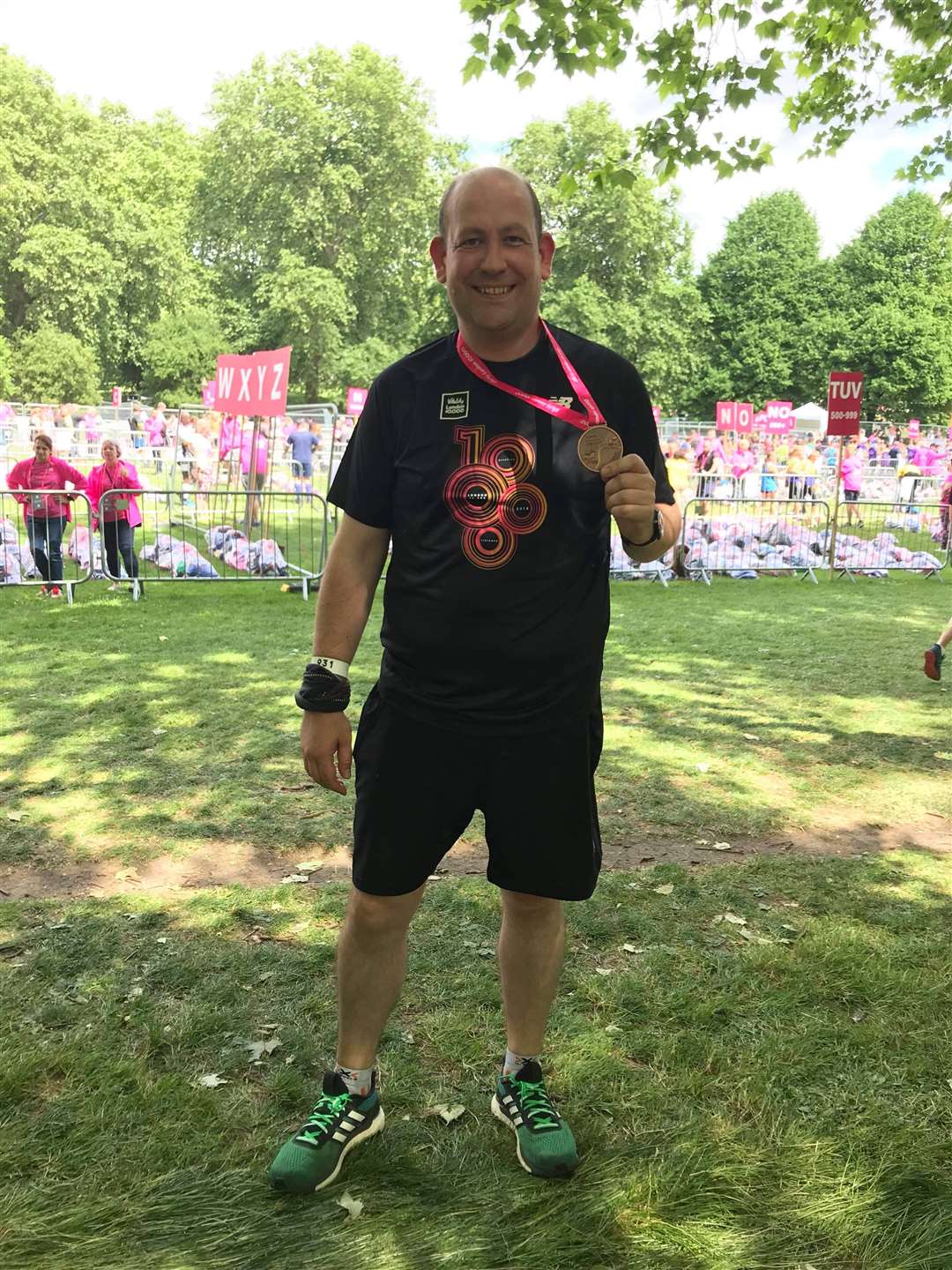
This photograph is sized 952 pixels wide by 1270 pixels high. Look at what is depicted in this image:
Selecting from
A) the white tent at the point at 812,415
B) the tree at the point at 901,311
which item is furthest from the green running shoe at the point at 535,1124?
the tree at the point at 901,311

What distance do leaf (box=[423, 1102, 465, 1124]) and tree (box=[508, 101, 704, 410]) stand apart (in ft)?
167

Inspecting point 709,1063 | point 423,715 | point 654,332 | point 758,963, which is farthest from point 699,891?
point 654,332

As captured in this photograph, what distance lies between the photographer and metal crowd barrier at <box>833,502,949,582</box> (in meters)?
15.4

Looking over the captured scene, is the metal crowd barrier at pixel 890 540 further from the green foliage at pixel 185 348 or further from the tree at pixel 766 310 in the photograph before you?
the tree at pixel 766 310

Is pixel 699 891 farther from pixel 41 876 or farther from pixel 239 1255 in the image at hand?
pixel 41 876

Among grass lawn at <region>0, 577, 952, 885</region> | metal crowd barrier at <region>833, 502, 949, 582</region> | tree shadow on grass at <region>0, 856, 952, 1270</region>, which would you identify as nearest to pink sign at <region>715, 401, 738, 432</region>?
metal crowd barrier at <region>833, 502, 949, 582</region>

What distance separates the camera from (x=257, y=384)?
1297cm

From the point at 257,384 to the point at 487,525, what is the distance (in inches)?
455

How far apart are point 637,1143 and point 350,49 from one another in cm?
5643

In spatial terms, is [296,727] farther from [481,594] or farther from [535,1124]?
[481,594]

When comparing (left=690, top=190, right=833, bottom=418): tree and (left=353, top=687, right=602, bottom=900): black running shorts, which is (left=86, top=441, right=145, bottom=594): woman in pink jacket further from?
(left=690, top=190, right=833, bottom=418): tree

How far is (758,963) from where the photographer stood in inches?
138

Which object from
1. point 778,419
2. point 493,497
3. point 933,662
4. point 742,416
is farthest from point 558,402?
point 778,419

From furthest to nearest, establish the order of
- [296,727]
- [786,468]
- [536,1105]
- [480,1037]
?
1. [786,468]
2. [296,727]
3. [480,1037]
4. [536,1105]
